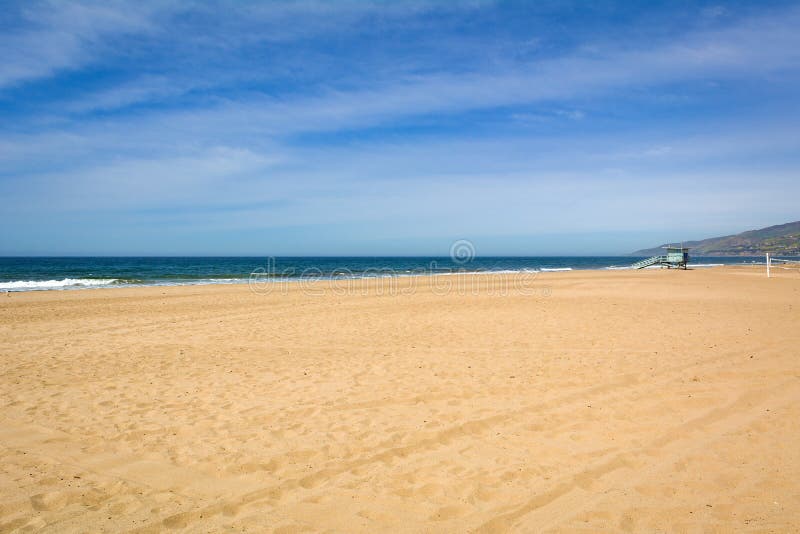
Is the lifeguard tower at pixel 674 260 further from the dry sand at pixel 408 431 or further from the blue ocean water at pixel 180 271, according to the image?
the dry sand at pixel 408 431

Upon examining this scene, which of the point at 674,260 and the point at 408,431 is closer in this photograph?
the point at 408,431

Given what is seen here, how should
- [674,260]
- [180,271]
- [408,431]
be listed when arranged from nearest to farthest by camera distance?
[408,431] < [674,260] < [180,271]

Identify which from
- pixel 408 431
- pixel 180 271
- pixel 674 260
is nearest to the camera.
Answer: pixel 408 431

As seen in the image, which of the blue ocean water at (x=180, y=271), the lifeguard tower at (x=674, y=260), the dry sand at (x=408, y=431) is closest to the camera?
the dry sand at (x=408, y=431)

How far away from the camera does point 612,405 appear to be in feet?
18.8

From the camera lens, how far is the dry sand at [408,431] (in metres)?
3.53

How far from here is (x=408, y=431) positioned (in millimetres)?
5070

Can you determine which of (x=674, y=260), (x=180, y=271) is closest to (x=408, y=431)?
(x=180, y=271)

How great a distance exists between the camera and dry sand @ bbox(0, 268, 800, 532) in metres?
3.53

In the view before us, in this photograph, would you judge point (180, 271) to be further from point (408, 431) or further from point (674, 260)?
point (408, 431)

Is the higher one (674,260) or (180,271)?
(674,260)

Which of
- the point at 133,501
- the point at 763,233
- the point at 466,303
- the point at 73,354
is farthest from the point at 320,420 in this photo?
the point at 763,233

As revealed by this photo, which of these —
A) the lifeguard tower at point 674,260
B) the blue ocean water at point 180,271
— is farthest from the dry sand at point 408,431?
the lifeguard tower at point 674,260

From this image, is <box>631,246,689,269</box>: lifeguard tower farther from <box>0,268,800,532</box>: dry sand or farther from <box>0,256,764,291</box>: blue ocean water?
<box>0,268,800,532</box>: dry sand
